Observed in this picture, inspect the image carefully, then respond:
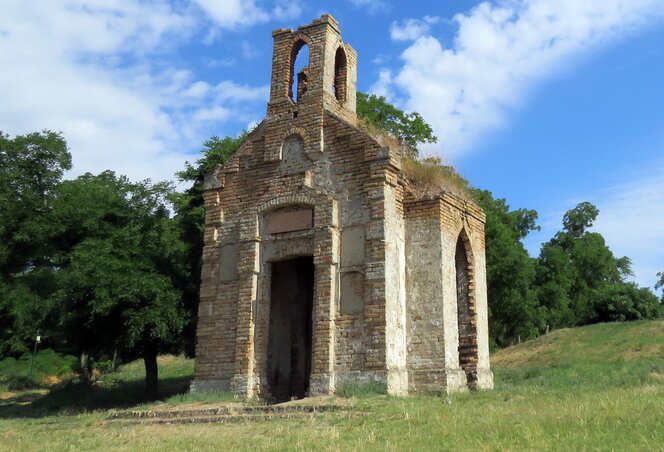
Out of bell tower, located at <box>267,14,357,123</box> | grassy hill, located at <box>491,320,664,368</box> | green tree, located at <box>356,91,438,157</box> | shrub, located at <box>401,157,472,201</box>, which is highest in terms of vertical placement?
green tree, located at <box>356,91,438,157</box>

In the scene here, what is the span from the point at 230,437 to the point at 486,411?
3.74 metres

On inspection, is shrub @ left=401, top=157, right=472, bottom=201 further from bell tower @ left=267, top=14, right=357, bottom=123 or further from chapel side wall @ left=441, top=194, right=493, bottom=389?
bell tower @ left=267, top=14, right=357, bottom=123

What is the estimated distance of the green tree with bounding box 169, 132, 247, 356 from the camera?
18594 millimetres

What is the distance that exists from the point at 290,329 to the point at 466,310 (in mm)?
4337

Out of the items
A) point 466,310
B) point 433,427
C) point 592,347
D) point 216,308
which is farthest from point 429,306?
point 592,347

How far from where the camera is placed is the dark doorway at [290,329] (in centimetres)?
1498

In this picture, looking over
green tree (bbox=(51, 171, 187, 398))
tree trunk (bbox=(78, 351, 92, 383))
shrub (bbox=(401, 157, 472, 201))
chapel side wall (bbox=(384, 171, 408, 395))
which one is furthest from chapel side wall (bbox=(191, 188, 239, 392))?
tree trunk (bbox=(78, 351, 92, 383))

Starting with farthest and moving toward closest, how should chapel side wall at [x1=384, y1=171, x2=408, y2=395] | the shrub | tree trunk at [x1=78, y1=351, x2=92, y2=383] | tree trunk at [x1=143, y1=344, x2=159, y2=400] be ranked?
tree trunk at [x1=78, y1=351, x2=92, y2=383] < tree trunk at [x1=143, y1=344, x2=159, y2=400] < the shrub < chapel side wall at [x1=384, y1=171, x2=408, y2=395]

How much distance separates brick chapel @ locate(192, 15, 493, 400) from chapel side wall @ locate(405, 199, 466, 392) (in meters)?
0.03

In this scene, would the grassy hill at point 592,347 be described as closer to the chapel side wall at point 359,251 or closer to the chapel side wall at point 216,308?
the chapel side wall at point 359,251

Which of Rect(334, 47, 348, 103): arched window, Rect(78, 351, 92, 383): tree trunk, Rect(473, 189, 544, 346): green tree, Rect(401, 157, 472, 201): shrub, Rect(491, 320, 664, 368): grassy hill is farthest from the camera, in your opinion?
Rect(473, 189, 544, 346): green tree

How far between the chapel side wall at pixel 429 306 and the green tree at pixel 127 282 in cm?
670

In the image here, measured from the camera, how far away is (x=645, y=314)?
32.3 metres

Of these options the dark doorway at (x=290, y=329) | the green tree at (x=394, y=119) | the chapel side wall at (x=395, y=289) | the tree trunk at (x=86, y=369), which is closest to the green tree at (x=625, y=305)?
the green tree at (x=394, y=119)
